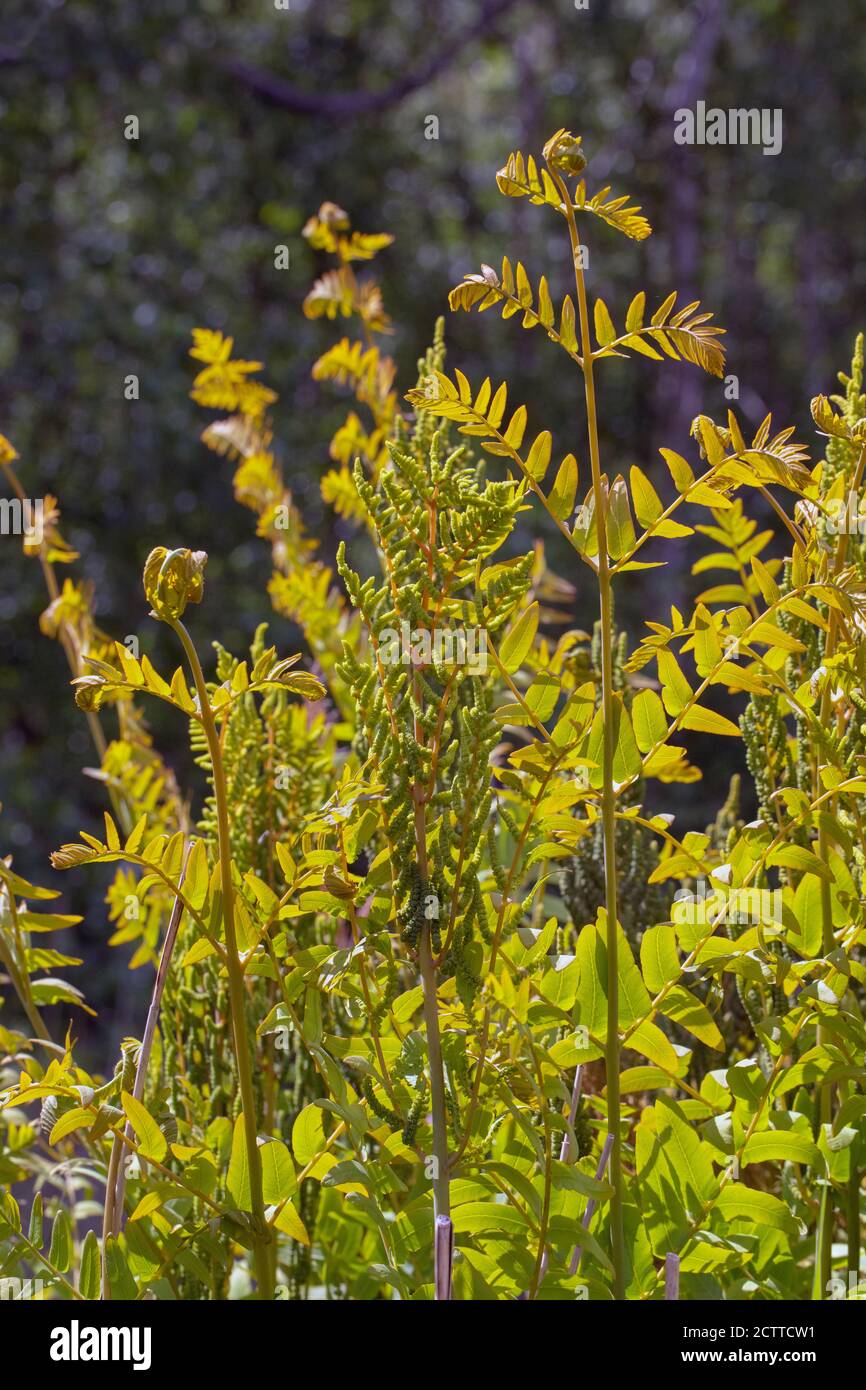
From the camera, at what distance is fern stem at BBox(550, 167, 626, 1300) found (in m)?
0.38

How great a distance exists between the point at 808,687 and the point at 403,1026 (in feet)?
0.53

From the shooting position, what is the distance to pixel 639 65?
4070 mm

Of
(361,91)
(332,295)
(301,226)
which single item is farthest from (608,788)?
(361,91)

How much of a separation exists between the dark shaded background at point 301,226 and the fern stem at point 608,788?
2.37 metres

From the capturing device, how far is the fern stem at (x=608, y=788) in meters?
0.38

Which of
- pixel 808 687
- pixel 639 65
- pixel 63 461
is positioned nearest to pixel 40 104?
pixel 63 461

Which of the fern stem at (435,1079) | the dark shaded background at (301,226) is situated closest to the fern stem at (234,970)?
the fern stem at (435,1079)

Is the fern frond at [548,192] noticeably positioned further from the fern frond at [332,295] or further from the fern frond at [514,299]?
the fern frond at [332,295]

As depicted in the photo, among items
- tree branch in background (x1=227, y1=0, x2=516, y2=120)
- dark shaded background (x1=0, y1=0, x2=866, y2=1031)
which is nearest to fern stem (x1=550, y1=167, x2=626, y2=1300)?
dark shaded background (x1=0, y1=0, x2=866, y2=1031)

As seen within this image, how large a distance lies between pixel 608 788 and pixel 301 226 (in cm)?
345

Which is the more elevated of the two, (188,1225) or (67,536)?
(67,536)

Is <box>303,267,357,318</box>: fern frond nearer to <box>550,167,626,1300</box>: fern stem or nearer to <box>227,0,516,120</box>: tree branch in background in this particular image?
<box>550,167,626,1300</box>: fern stem
